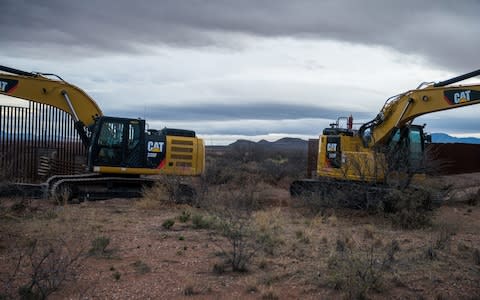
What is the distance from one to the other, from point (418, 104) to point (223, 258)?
9191 mm

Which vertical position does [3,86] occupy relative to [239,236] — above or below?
above

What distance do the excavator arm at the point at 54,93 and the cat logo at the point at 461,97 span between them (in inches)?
439

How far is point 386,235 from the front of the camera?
12789 millimetres

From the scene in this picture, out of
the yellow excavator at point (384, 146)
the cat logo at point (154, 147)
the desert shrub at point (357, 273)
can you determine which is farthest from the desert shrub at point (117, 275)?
the cat logo at point (154, 147)

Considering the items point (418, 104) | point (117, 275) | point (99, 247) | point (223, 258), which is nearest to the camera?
point (117, 275)

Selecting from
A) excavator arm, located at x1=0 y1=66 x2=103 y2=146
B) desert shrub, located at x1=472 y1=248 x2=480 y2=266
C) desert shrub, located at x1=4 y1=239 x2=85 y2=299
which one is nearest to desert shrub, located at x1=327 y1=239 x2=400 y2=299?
desert shrub, located at x1=472 y1=248 x2=480 y2=266

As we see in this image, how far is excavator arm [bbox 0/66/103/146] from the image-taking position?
17.8 m

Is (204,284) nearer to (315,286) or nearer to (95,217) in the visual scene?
(315,286)

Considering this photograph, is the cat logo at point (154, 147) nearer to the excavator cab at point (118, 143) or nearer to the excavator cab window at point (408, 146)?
the excavator cab at point (118, 143)

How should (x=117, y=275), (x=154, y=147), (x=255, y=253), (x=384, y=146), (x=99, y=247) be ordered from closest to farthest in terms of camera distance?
1. (x=117, y=275)
2. (x=99, y=247)
3. (x=255, y=253)
4. (x=384, y=146)
5. (x=154, y=147)

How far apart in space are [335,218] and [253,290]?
746 centimetres

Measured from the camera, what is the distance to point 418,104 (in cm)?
1642

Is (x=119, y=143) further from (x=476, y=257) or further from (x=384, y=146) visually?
(x=476, y=257)

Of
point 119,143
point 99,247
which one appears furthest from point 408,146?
point 99,247
